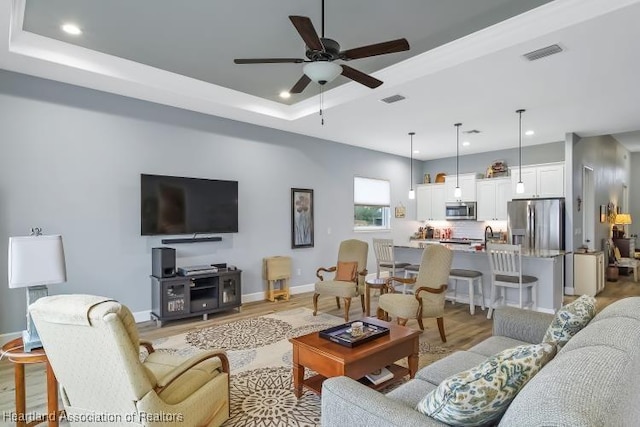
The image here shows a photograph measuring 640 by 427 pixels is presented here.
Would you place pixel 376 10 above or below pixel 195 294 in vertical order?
above

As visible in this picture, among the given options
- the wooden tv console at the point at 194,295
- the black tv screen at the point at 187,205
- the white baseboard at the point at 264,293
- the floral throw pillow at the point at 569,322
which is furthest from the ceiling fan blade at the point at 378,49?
the white baseboard at the point at 264,293

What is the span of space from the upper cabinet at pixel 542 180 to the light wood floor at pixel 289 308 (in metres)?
1.96

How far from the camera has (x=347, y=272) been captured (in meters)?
5.14

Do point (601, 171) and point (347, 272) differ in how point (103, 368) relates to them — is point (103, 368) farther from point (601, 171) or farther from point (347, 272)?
point (601, 171)

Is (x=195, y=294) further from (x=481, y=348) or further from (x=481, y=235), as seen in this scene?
(x=481, y=235)

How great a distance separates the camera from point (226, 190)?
539cm

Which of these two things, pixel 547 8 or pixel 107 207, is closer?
pixel 547 8

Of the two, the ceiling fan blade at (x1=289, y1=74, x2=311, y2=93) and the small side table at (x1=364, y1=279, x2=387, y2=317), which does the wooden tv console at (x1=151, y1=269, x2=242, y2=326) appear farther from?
the ceiling fan blade at (x1=289, y1=74, x2=311, y2=93)

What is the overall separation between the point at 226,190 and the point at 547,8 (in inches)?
169

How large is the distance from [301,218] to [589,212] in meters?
5.68

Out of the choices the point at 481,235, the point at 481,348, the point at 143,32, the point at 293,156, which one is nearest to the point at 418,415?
the point at 481,348

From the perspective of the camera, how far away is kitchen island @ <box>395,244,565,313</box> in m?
4.92

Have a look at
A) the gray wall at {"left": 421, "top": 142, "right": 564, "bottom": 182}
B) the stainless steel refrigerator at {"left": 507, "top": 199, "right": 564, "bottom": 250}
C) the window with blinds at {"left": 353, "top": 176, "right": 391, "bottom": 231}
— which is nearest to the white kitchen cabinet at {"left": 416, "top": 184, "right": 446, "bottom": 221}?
the gray wall at {"left": 421, "top": 142, "right": 564, "bottom": 182}

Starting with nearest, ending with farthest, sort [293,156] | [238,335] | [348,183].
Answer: [238,335] → [293,156] → [348,183]
